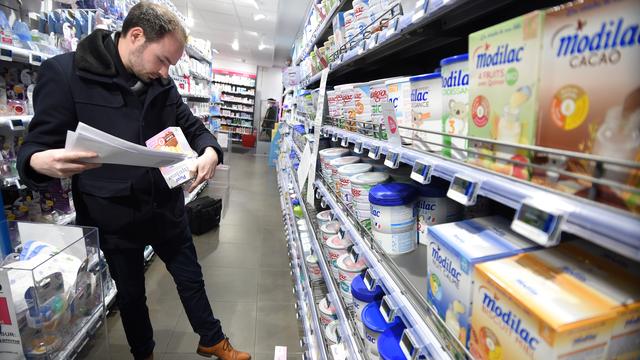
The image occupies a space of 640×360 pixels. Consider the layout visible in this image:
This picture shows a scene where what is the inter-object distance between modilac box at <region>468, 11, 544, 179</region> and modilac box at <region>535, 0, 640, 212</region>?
0.06 ft

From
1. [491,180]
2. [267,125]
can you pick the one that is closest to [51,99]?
[491,180]

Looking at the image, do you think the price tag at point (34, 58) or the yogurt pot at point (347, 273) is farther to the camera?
the price tag at point (34, 58)

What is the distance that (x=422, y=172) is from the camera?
81cm

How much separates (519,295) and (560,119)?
269 millimetres

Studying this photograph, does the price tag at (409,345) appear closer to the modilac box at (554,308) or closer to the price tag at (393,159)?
the modilac box at (554,308)

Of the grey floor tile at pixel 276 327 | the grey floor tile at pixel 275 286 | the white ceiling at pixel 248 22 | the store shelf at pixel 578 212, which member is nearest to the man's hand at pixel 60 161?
the store shelf at pixel 578 212

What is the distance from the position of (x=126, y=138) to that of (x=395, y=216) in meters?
1.23

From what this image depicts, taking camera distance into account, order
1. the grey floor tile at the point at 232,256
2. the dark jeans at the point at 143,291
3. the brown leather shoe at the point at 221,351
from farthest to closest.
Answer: the grey floor tile at the point at 232,256 → the brown leather shoe at the point at 221,351 → the dark jeans at the point at 143,291

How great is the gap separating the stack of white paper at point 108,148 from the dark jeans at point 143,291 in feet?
2.08

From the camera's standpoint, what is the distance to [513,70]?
555 mm

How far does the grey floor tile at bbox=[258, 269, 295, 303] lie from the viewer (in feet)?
9.08

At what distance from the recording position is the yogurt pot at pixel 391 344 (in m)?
0.94

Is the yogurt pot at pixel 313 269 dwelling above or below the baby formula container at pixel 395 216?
below

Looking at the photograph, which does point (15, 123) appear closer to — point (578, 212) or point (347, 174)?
point (347, 174)
